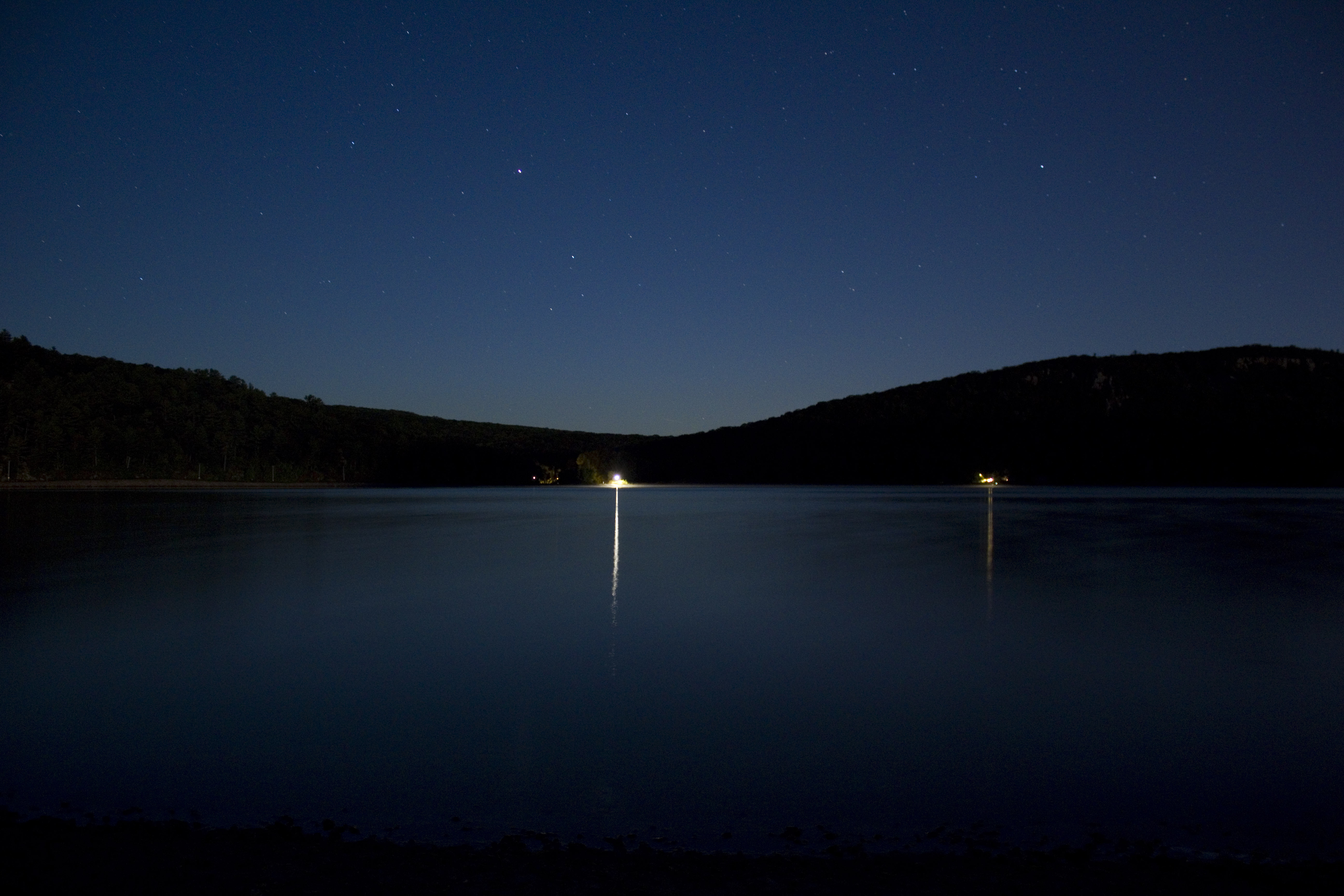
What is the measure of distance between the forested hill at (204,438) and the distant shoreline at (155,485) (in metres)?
3.89

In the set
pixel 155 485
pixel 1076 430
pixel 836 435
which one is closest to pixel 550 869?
pixel 155 485

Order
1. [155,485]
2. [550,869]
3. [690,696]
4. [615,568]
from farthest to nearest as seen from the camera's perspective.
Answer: [155,485]
[615,568]
[690,696]
[550,869]

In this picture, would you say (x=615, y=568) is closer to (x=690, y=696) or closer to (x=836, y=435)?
(x=690, y=696)

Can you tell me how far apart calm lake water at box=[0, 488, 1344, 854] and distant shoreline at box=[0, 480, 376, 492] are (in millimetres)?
87076

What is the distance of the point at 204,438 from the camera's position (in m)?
130

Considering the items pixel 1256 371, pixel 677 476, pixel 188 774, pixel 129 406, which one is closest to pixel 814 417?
pixel 677 476

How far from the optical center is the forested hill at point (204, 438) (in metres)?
113

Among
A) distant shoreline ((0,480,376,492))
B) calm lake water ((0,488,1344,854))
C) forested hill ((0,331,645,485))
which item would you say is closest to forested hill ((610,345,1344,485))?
forested hill ((0,331,645,485))

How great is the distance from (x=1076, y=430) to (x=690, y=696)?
121988mm

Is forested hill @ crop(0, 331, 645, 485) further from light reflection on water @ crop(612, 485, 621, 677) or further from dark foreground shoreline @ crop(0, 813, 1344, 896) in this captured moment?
dark foreground shoreline @ crop(0, 813, 1344, 896)

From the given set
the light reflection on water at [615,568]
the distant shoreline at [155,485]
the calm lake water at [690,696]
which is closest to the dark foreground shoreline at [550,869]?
the calm lake water at [690,696]

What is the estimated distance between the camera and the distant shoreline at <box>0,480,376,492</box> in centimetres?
9400

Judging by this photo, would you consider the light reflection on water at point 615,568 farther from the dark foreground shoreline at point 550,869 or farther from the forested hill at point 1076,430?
the forested hill at point 1076,430

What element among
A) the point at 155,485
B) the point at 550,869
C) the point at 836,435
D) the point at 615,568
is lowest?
the point at 155,485
